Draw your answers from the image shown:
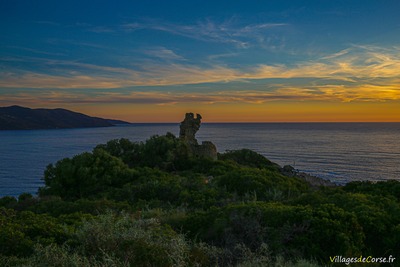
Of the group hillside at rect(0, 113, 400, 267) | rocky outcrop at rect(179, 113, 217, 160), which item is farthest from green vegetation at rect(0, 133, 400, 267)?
rocky outcrop at rect(179, 113, 217, 160)

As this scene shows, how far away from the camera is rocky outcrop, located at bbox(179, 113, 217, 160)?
37.4 meters

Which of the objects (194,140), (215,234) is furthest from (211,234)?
(194,140)

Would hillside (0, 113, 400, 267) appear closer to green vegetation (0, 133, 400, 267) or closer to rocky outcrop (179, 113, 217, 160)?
green vegetation (0, 133, 400, 267)

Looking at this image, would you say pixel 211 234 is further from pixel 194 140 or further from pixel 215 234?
pixel 194 140

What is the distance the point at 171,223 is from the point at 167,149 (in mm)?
23743

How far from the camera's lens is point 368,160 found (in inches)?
2621

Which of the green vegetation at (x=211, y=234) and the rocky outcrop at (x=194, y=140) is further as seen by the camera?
the rocky outcrop at (x=194, y=140)

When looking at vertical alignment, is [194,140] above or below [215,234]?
above

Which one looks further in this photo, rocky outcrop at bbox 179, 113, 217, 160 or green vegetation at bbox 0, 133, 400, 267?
rocky outcrop at bbox 179, 113, 217, 160

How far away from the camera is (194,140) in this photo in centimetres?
4047

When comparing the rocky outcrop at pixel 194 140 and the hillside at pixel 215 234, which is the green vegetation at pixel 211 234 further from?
the rocky outcrop at pixel 194 140

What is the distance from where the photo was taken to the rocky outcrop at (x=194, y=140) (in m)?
37.4

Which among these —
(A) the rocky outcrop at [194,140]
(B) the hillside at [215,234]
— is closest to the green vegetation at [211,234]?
(B) the hillside at [215,234]

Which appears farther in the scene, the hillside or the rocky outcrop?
the rocky outcrop
